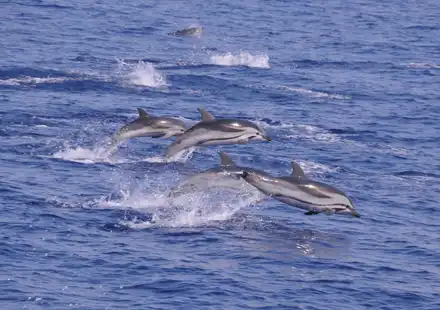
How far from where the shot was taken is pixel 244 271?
3141cm

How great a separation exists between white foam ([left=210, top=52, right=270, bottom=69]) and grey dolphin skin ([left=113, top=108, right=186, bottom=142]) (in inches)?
965

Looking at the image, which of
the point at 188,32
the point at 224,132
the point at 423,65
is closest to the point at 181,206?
the point at 224,132

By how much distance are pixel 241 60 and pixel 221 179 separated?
1208 inches

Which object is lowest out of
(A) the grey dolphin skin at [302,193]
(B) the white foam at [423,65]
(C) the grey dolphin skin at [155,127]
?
(B) the white foam at [423,65]

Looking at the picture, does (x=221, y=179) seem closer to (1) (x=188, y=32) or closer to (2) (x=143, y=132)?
(2) (x=143, y=132)

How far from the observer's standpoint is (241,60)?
217 ft

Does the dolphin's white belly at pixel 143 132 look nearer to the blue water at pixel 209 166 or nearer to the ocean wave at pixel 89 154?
the blue water at pixel 209 166

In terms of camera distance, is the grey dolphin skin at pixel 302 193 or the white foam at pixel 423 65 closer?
the grey dolphin skin at pixel 302 193

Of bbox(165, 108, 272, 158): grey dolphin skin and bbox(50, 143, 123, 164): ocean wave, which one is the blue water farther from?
bbox(165, 108, 272, 158): grey dolphin skin

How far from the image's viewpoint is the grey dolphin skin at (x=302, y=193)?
32.5 meters

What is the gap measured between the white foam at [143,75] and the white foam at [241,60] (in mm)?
5702

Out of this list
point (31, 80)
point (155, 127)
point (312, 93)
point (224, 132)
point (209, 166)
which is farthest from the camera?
point (312, 93)

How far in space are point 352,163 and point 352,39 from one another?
34.5 meters

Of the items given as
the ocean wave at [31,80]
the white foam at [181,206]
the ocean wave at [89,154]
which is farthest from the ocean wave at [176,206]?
the ocean wave at [31,80]
